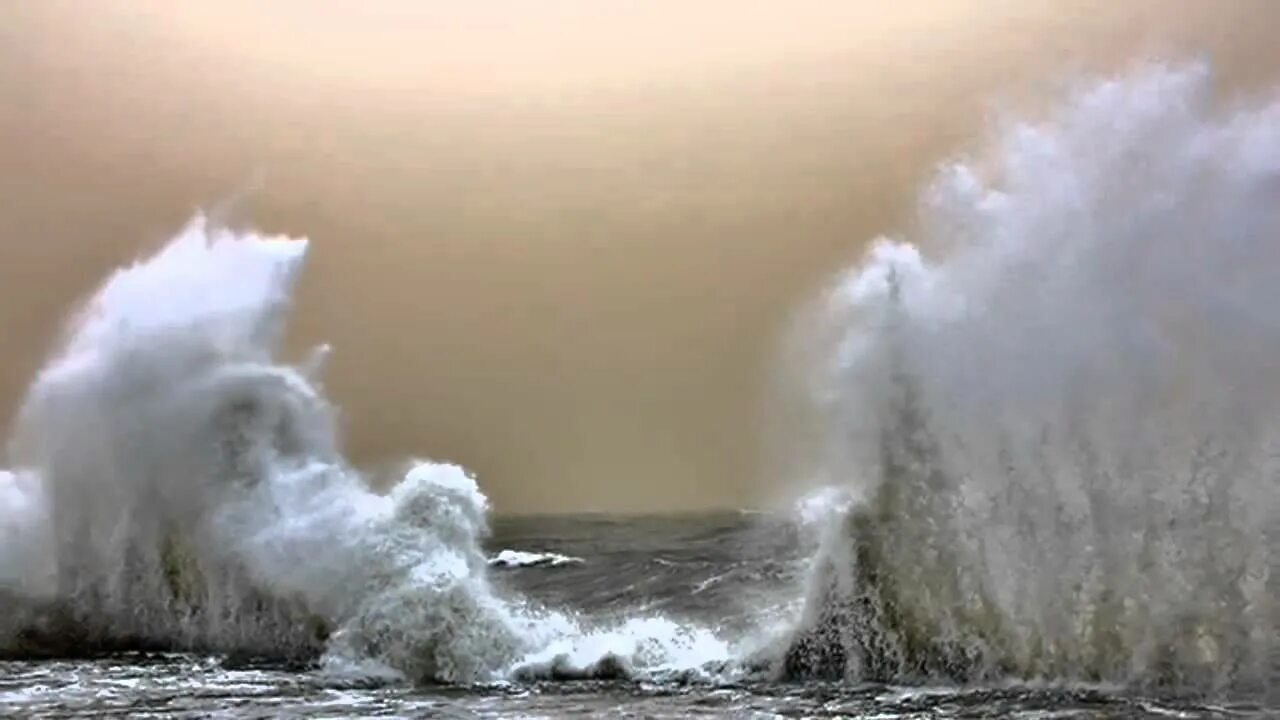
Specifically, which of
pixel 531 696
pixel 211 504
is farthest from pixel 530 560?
pixel 531 696

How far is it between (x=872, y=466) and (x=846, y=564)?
46.1 inches

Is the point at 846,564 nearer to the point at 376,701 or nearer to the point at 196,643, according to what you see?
the point at 376,701

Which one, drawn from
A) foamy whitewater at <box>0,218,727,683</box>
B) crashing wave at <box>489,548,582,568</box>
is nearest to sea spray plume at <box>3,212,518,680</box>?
foamy whitewater at <box>0,218,727,683</box>

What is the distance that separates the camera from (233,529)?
654 inches

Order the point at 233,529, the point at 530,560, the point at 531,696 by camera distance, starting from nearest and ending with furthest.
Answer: the point at 531,696
the point at 233,529
the point at 530,560

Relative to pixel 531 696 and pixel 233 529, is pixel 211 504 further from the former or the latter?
pixel 531 696

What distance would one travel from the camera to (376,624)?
14.2 m

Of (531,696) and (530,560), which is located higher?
(530,560)

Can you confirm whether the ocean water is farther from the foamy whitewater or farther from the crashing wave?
the crashing wave

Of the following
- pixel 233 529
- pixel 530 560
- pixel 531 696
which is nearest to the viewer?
pixel 531 696

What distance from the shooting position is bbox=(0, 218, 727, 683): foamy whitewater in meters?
14.1

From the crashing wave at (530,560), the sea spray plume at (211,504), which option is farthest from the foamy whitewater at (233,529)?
the crashing wave at (530,560)

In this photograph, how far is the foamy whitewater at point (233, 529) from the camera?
46.1ft

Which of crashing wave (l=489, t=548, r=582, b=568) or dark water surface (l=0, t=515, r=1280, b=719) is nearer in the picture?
dark water surface (l=0, t=515, r=1280, b=719)
